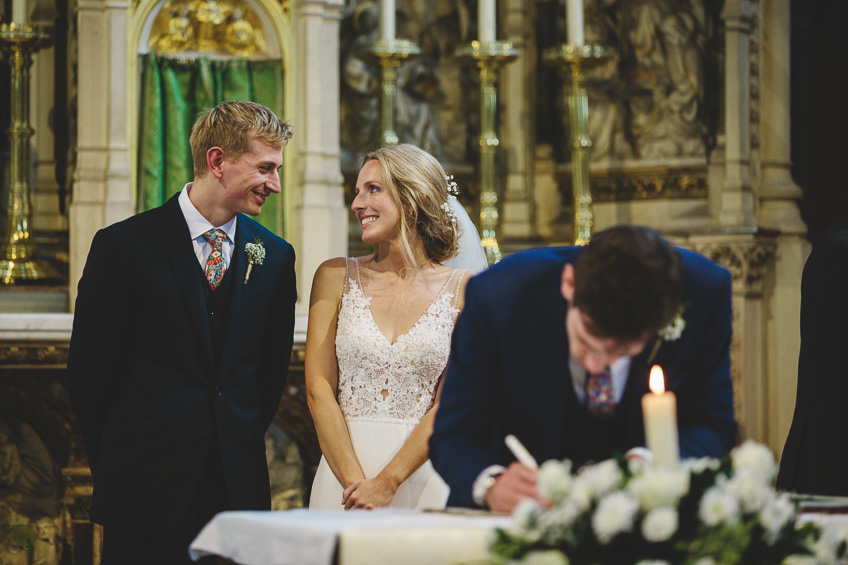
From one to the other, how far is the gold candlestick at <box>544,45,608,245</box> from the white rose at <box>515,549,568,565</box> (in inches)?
175

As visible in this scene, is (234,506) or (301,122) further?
(301,122)

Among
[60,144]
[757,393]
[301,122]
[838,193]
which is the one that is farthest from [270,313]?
[838,193]

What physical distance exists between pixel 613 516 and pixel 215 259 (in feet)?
6.27

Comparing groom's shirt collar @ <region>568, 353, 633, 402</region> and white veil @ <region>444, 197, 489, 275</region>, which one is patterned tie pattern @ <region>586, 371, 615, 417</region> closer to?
groom's shirt collar @ <region>568, 353, 633, 402</region>

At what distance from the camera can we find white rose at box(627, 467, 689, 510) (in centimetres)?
170

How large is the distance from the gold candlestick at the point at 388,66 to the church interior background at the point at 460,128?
0.10 metres

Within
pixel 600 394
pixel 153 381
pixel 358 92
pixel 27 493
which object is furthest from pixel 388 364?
pixel 358 92

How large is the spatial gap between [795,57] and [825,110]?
0.39 metres

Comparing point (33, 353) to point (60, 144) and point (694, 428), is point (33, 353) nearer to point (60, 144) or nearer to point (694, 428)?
point (60, 144)

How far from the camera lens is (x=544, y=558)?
1712 mm

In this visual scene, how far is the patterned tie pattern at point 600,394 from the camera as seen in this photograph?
2289 mm

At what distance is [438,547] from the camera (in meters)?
1.89

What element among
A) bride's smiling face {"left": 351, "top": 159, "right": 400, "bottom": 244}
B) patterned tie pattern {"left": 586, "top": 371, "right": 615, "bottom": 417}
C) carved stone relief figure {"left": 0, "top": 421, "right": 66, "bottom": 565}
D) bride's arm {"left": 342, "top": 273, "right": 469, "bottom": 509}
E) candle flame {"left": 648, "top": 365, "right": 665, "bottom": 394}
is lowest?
carved stone relief figure {"left": 0, "top": 421, "right": 66, "bottom": 565}

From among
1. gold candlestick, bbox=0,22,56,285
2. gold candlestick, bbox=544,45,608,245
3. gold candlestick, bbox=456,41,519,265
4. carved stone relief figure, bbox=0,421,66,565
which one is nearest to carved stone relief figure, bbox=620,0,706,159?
gold candlestick, bbox=544,45,608,245
